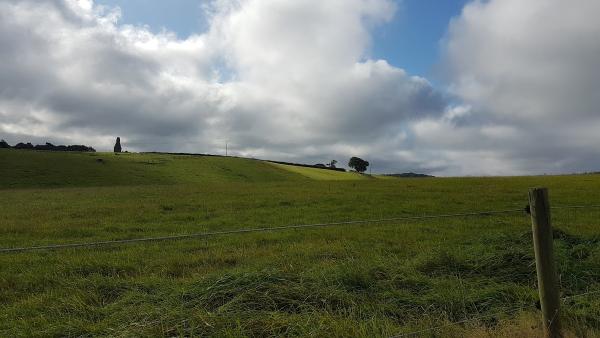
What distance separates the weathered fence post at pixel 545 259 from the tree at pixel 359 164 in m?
135

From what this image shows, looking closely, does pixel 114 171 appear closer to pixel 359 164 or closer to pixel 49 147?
pixel 49 147

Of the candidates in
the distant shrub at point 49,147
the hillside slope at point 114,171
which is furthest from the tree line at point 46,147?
the hillside slope at point 114,171

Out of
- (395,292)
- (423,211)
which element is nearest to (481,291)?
(395,292)

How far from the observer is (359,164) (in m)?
140

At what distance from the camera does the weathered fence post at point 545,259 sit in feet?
17.2

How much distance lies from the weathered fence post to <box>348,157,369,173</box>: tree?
442ft

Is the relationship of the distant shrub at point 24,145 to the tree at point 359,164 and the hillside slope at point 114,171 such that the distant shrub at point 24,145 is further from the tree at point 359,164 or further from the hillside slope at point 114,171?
the tree at point 359,164

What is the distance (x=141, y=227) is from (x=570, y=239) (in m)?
14.8

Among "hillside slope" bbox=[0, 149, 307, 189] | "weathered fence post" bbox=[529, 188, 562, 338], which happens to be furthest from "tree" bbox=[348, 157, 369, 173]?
"weathered fence post" bbox=[529, 188, 562, 338]

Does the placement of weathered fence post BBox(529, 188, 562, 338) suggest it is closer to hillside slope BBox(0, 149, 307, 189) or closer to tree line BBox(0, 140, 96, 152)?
hillside slope BBox(0, 149, 307, 189)

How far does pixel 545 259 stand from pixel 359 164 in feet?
445

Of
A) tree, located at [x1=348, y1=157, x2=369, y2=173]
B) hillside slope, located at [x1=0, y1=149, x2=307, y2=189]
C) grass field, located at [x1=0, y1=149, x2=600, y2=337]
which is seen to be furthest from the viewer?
tree, located at [x1=348, y1=157, x2=369, y2=173]

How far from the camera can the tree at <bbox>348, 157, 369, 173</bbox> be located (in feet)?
458

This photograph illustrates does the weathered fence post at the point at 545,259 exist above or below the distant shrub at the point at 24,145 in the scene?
below
